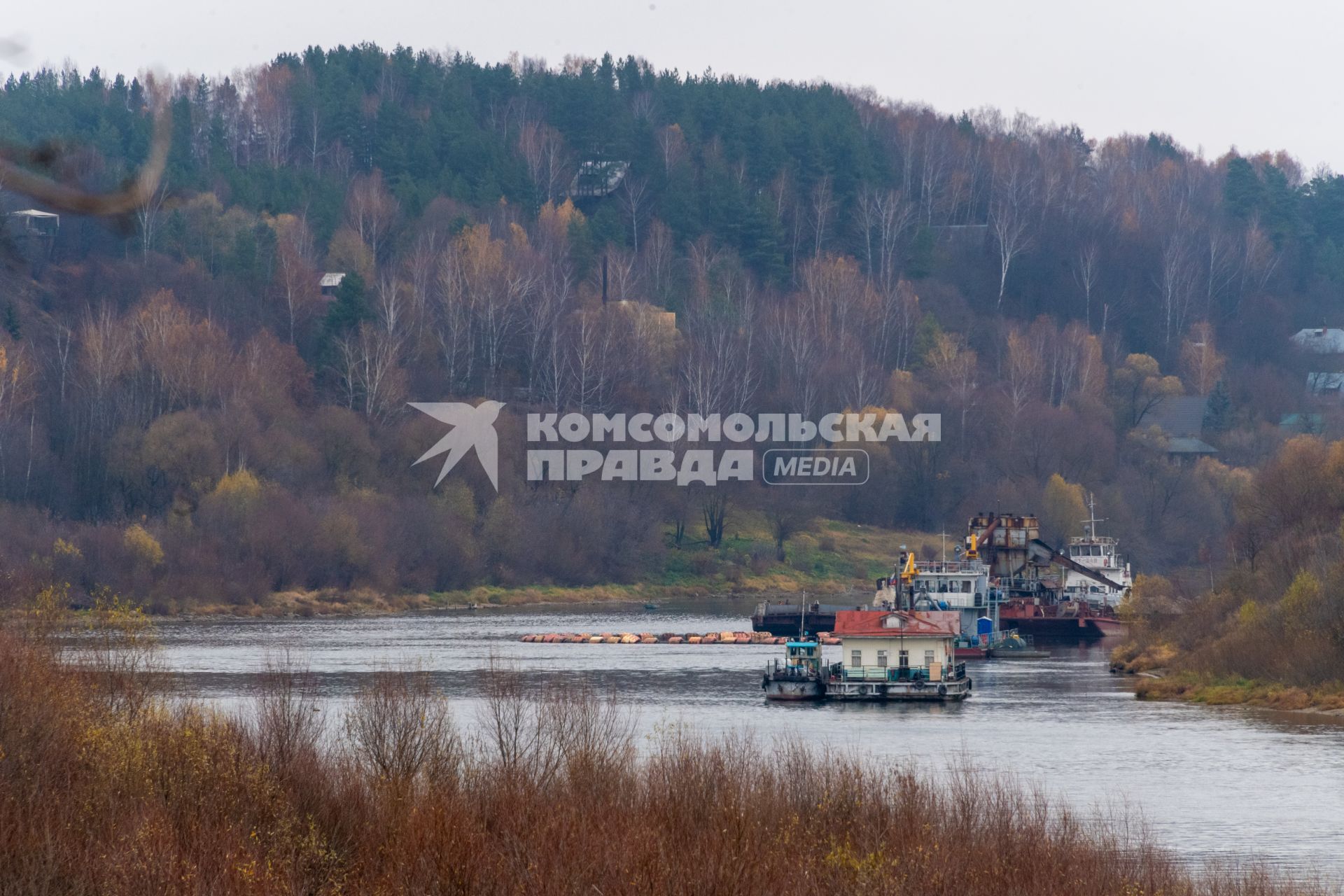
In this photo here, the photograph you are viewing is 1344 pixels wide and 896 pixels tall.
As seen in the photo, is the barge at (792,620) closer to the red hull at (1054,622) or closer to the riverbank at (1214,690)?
the red hull at (1054,622)

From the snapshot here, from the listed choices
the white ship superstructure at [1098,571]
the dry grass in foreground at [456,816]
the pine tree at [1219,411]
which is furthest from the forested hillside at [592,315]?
the dry grass in foreground at [456,816]

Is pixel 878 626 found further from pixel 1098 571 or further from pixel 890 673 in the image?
pixel 1098 571

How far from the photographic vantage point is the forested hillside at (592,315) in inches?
3588

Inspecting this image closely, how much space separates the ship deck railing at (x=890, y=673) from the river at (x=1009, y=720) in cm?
123

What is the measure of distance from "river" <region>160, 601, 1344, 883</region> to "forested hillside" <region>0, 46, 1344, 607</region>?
12215 mm

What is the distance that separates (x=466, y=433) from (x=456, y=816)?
84.8m

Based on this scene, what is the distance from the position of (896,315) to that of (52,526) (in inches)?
2570

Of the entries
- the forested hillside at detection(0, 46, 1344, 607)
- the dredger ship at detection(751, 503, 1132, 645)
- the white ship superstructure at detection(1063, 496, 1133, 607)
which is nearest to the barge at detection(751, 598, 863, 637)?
the dredger ship at detection(751, 503, 1132, 645)

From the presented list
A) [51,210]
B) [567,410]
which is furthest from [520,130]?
[51,210]

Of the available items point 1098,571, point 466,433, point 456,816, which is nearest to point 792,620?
point 1098,571

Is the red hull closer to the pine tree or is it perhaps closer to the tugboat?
the tugboat

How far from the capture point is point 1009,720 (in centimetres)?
4434

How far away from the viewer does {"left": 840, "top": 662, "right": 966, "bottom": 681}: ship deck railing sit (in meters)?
50.0

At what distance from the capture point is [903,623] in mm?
50750
